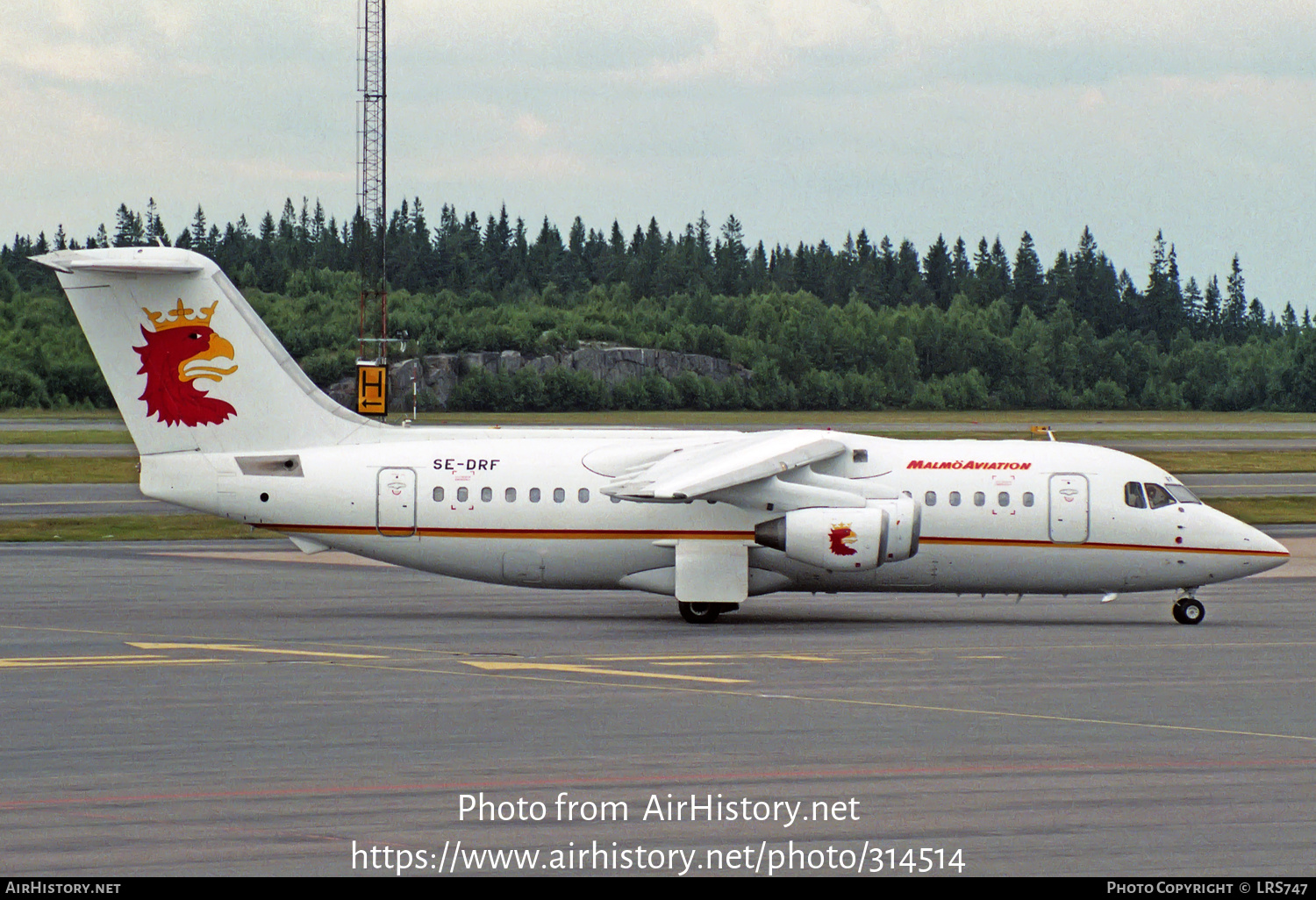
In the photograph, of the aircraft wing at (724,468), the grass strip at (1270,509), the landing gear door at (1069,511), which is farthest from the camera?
the grass strip at (1270,509)

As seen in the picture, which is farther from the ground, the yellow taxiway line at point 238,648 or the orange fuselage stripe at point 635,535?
the orange fuselage stripe at point 635,535

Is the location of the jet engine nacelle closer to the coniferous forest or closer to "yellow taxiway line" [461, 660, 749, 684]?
"yellow taxiway line" [461, 660, 749, 684]

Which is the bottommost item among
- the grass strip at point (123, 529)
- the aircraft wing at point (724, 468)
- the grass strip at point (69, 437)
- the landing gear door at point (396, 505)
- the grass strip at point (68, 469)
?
the grass strip at point (123, 529)

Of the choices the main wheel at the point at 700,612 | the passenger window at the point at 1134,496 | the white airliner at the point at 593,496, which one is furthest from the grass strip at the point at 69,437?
the passenger window at the point at 1134,496

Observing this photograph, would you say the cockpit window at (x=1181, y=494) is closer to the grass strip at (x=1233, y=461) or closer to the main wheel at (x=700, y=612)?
the main wheel at (x=700, y=612)

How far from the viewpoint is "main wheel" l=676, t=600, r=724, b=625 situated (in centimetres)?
2920

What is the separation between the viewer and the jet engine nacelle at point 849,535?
2806 centimetres

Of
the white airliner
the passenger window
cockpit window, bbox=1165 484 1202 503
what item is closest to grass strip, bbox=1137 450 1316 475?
cockpit window, bbox=1165 484 1202 503

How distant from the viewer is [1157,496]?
29.7m

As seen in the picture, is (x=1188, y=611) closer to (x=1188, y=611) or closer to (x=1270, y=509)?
(x=1188, y=611)

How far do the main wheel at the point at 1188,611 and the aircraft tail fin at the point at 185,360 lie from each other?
15.5 metres

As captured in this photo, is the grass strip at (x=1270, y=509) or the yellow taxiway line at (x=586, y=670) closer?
the yellow taxiway line at (x=586, y=670)

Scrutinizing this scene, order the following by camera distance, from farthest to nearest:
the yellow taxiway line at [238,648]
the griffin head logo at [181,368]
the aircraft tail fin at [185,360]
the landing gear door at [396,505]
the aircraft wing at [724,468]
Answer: the griffin head logo at [181,368] → the aircraft tail fin at [185,360] → the landing gear door at [396,505] → the aircraft wing at [724,468] → the yellow taxiway line at [238,648]

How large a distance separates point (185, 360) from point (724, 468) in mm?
10115
